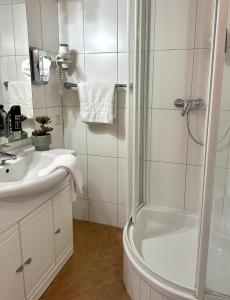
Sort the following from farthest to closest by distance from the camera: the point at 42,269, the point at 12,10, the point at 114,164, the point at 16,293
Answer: the point at 114,164, the point at 12,10, the point at 42,269, the point at 16,293

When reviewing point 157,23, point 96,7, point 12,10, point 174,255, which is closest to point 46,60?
point 12,10

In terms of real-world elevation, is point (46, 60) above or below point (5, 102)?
above

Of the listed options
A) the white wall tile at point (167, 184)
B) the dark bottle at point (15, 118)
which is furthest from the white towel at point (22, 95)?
the white wall tile at point (167, 184)

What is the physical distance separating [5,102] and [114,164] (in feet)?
3.40

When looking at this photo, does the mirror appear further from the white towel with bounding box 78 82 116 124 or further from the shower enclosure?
the shower enclosure

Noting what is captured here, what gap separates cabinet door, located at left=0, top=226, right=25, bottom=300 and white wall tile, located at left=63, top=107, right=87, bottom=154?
1.14 metres

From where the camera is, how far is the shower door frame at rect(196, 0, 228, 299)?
0.93 metres

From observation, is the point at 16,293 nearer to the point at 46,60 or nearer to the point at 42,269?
the point at 42,269

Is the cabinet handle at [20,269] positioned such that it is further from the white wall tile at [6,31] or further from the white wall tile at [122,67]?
the white wall tile at [122,67]

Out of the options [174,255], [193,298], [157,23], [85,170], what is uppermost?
[157,23]

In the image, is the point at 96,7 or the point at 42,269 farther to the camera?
the point at 96,7

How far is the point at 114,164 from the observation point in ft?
7.53

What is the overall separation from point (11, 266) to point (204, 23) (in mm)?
1937

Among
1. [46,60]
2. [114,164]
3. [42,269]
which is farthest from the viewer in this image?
[114,164]
